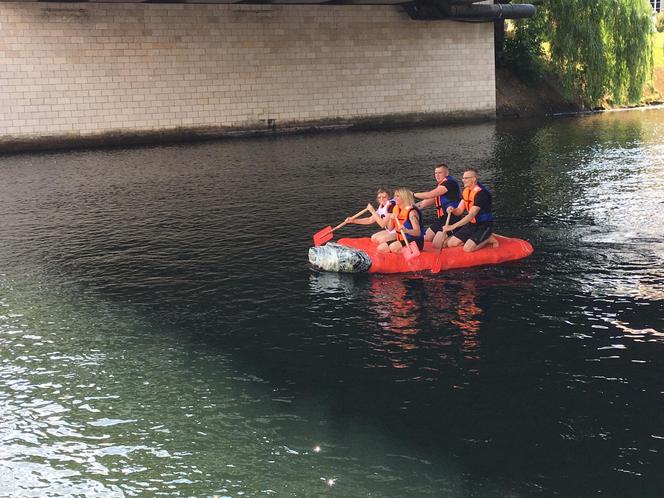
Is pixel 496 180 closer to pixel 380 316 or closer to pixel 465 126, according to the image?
pixel 380 316

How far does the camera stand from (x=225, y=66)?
101 ft

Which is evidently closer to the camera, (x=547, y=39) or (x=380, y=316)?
(x=380, y=316)

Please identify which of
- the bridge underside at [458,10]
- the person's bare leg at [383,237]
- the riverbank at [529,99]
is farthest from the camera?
the riverbank at [529,99]

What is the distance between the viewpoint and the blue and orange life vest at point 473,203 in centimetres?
1082

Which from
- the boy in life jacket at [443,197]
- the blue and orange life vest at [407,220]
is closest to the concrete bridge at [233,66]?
the boy in life jacket at [443,197]

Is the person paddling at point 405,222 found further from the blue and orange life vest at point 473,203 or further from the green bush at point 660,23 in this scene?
the green bush at point 660,23

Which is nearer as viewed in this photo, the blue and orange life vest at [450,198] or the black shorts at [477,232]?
the black shorts at [477,232]

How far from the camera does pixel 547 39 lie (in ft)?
121

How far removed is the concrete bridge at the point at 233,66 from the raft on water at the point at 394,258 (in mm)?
20164

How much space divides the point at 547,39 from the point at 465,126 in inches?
312

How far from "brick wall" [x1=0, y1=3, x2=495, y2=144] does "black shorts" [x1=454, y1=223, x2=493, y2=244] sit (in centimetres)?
2122

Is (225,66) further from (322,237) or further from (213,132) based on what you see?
(322,237)

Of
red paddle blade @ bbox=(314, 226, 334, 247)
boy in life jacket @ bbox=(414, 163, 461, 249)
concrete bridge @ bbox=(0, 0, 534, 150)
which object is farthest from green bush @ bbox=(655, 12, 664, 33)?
red paddle blade @ bbox=(314, 226, 334, 247)

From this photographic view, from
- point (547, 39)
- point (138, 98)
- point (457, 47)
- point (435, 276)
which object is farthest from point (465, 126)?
point (435, 276)
